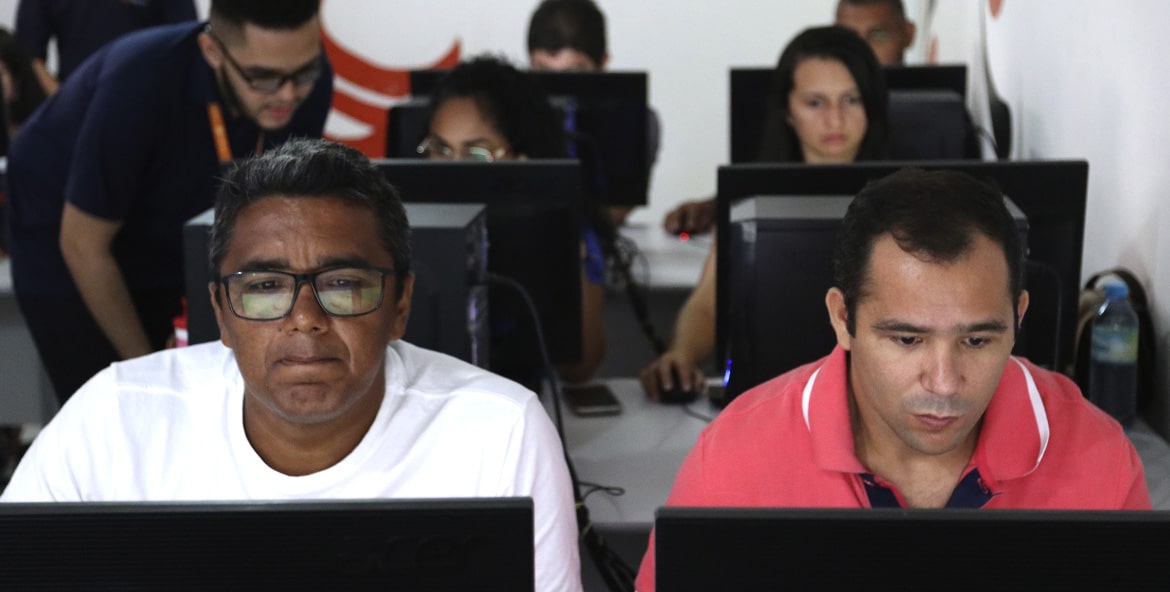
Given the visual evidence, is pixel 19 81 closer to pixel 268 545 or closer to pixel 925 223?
pixel 925 223

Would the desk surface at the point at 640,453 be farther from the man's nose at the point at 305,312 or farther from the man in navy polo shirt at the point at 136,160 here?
the man in navy polo shirt at the point at 136,160

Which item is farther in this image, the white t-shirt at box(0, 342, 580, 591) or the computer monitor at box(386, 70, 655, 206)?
the computer monitor at box(386, 70, 655, 206)

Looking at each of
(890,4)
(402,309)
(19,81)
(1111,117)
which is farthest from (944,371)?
(19,81)

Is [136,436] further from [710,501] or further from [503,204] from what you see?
[503,204]

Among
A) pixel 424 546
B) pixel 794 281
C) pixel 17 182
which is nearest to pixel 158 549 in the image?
pixel 424 546

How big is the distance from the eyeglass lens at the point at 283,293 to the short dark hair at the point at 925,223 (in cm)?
51

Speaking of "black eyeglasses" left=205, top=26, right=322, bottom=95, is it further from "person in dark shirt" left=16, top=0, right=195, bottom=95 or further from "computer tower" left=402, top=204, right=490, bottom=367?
"person in dark shirt" left=16, top=0, right=195, bottom=95

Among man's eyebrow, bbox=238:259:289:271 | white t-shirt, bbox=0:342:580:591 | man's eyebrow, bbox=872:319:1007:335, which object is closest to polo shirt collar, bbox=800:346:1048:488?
man's eyebrow, bbox=872:319:1007:335

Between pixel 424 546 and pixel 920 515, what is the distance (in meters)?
0.26

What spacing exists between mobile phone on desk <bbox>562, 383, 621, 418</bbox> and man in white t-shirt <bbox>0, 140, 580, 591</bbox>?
88cm

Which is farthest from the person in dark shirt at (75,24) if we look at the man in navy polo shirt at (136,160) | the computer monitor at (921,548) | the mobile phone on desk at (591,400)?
the computer monitor at (921,548)

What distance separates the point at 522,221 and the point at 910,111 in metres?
1.17

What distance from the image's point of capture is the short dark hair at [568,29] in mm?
4062

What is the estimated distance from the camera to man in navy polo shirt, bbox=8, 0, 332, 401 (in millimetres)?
2268
